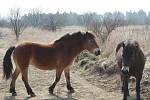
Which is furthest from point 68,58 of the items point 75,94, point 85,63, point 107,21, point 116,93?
point 107,21

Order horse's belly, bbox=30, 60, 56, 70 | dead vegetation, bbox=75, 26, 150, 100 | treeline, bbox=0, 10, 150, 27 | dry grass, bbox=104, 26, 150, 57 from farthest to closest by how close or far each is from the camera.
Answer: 1. treeline, bbox=0, 10, 150, 27
2. dry grass, bbox=104, 26, 150, 57
3. dead vegetation, bbox=75, 26, 150, 100
4. horse's belly, bbox=30, 60, 56, 70

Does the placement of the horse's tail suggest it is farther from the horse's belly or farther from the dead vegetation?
the dead vegetation

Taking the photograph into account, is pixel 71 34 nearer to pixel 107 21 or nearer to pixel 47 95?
pixel 47 95

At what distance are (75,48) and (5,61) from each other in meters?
1.89

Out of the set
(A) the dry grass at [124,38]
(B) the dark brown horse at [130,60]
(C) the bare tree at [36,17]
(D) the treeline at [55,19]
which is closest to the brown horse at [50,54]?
(B) the dark brown horse at [130,60]

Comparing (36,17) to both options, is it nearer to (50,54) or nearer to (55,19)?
(55,19)

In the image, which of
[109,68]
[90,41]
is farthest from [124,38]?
[90,41]

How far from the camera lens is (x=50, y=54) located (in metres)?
8.70

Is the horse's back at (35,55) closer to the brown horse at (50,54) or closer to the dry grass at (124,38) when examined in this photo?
the brown horse at (50,54)

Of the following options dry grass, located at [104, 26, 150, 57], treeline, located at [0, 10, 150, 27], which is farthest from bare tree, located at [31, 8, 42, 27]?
dry grass, located at [104, 26, 150, 57]

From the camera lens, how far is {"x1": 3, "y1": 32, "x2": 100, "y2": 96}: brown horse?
8500mm

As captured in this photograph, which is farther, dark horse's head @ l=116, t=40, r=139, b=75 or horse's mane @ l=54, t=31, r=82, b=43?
horse's mane @ l=54, t=31, r=82, b=43

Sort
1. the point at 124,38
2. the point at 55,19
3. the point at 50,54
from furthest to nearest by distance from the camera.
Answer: the point at 55,19 → the point at 124,38 → the point at 50,54

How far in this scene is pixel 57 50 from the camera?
873cm
